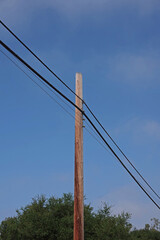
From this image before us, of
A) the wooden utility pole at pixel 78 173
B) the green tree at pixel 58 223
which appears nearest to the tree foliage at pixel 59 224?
the green tree at pixel 58 223

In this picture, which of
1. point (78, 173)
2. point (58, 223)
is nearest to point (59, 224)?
point (58, 223)

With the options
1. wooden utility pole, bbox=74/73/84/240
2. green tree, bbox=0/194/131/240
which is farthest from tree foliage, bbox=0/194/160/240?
wooden utility pole, bbox=74/73/84/240

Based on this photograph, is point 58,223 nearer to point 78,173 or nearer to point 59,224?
point 59,224

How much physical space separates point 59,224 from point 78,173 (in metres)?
37.9

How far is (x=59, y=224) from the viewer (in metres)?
47.8

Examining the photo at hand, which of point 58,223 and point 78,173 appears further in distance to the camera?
point 58,223

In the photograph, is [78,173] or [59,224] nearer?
[78,173]

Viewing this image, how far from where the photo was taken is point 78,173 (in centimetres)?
1212

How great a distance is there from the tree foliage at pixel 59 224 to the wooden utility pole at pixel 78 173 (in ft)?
109

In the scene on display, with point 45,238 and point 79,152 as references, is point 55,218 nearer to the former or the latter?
point 45,238

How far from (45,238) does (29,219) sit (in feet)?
11.7

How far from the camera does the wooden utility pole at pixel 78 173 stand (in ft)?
37.8

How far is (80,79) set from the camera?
13734 millimetres

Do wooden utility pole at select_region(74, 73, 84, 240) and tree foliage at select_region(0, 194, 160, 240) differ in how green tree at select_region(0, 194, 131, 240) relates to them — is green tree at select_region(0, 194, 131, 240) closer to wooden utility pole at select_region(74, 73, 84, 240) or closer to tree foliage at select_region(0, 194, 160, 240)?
tree foliage at select_region(0, 194, 160, 240)
